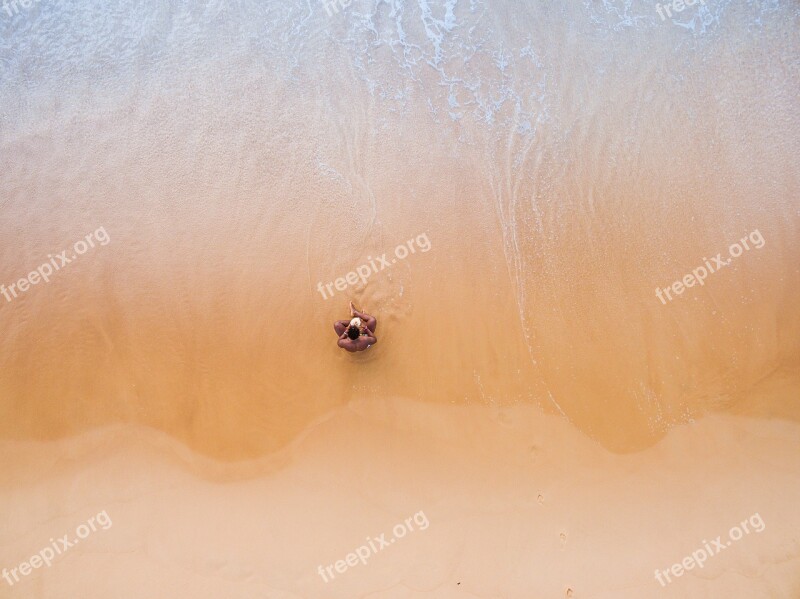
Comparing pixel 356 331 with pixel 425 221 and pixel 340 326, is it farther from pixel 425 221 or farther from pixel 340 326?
pixel 425 221

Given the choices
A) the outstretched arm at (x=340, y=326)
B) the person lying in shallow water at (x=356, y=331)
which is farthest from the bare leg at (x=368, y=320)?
the outstretched arm at (x=340, y=326)

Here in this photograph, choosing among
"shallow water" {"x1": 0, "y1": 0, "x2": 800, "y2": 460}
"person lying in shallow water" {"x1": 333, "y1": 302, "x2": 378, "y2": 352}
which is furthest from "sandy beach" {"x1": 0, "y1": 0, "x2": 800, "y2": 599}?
"person lying in shallow water" {"x1": 333, "y1": 302, "x2": 378, "y2": 352}

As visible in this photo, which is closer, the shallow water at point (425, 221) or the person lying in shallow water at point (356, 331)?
the person lying in shallow water at point (356, 331)

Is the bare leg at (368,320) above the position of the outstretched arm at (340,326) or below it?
below

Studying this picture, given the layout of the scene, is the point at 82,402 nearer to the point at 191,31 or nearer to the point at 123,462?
the point at 123,462

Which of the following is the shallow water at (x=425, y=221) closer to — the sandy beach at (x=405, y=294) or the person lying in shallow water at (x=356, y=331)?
the sandy beach at (x=405, y=294)

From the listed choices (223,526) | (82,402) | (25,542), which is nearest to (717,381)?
(223,526)
